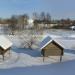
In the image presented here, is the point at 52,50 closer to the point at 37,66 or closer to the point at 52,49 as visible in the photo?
the point at 52,49

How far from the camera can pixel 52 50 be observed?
64.7 ft

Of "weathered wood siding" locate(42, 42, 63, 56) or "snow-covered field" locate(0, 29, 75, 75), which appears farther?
"weathered wood siding" locate(42, 42, 63, 56)

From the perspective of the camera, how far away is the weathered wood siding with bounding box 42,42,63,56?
19.7 metres

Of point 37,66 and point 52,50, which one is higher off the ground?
point 52,50

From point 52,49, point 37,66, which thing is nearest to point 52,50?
point 52,49

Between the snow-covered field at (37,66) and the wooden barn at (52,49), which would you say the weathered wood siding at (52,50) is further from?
the snow-covered field at (37,66)

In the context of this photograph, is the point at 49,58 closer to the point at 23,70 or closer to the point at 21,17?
the point at 23,70

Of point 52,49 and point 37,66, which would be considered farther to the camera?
point 52,49

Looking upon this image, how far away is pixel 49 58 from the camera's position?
66.8 feet

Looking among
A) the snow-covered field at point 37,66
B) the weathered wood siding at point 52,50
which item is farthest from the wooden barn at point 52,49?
the snow-covered field at point 37,66

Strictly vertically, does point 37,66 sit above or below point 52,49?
below

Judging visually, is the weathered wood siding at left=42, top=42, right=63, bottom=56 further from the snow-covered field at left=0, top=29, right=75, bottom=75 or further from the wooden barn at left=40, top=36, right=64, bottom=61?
the snow-covered field at left=0, top=29, right=75, bottom=75

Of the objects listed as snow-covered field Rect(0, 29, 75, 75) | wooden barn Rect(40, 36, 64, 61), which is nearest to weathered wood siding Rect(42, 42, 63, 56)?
wooden barn Rect(40, 36, 64, 61)

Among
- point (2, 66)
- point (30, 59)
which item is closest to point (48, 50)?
point (30, 59)
